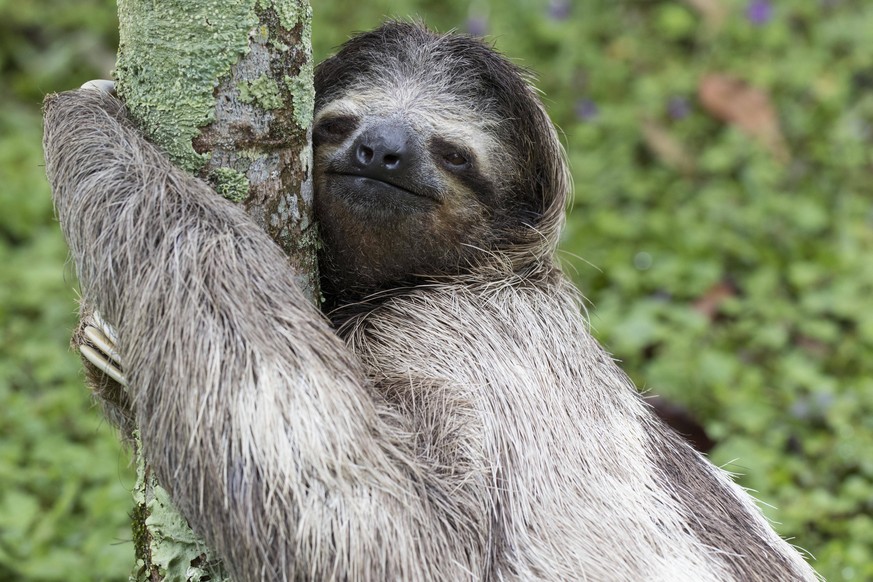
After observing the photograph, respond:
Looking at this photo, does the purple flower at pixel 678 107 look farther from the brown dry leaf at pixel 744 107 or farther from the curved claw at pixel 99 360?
the curved claw at pixel 99 360

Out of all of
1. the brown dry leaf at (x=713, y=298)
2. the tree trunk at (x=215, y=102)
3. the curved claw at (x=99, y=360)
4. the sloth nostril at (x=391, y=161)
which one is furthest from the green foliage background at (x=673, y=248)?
the sloth nostril at (x=391, y=161)

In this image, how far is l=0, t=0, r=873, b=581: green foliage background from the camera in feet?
21.0

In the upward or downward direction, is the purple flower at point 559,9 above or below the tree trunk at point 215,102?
below

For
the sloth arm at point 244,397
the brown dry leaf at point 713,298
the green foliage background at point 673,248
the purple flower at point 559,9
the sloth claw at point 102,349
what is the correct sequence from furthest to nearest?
1. the purple flower at point 559,9
2. the brown dry leaf at point 713,298
3. the green foliage background at point 673,248
4. the sloth claw at point 102,349
5. the sloth arm at point 244,397

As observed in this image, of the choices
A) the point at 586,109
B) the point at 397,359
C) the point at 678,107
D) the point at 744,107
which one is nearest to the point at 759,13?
the point at 744,107

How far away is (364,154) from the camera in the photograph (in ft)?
14.0

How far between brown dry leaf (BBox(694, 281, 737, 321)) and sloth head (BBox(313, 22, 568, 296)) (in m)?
3.92

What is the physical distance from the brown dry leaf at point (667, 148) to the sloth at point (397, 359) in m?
5.82

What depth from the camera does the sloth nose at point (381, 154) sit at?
425 centimetres

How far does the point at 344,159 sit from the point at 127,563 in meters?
2.81

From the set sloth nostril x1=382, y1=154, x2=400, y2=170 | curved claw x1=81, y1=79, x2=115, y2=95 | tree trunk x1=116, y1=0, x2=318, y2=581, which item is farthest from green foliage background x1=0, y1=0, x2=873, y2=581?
sloth nostril x1=382, y1=154, x2=400, y2=170

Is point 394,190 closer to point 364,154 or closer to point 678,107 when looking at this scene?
point 364,154

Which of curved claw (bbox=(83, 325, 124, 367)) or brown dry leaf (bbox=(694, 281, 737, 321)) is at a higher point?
curved claw (bbox=(83, 325, 124, 367))

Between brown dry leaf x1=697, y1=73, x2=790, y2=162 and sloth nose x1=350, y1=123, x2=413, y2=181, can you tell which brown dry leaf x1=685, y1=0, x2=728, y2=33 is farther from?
sloth nose x1=350, y1=123, x2=413, y2=181
